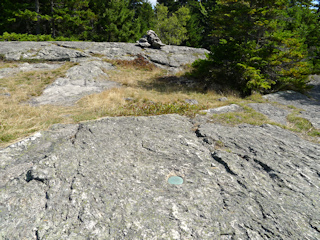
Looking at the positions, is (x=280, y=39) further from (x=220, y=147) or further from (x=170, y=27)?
(x=170, y=27)

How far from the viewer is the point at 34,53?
15.2m

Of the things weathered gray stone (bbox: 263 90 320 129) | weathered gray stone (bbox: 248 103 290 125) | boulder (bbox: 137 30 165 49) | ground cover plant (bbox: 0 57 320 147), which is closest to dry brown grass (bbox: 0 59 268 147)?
ground cover plant (bbox: 0 57 320 147)

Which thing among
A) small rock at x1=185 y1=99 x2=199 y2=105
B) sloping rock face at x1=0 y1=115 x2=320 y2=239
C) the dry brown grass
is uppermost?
sloping rock face at x1=0 y1=115 x2=320 y2=239

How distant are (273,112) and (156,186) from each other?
6617 millimetres

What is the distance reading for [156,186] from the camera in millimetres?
3143

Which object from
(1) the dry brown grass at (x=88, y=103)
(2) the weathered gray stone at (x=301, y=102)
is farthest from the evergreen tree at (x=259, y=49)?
(1) the dry brown grass at (x=88, y=103)

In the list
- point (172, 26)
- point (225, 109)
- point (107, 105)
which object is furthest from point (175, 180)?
point (172, 26)

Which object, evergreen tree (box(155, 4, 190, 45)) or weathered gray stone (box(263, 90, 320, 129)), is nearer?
weathered gray stone (box(263, 90, 320, 129))

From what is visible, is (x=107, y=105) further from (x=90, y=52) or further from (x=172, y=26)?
(x=172, y=26)

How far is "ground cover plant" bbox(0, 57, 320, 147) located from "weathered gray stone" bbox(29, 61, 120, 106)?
0.53 meters

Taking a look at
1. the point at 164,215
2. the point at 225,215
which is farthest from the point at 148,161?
the point at 225,215

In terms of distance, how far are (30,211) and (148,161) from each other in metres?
1.99

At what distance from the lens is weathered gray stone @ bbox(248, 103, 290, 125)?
22.8ft

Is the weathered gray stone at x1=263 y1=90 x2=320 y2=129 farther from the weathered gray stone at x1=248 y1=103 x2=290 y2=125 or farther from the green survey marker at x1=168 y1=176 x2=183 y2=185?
the green survey marker at x1=168 y1=176 x2=183 y2=185
